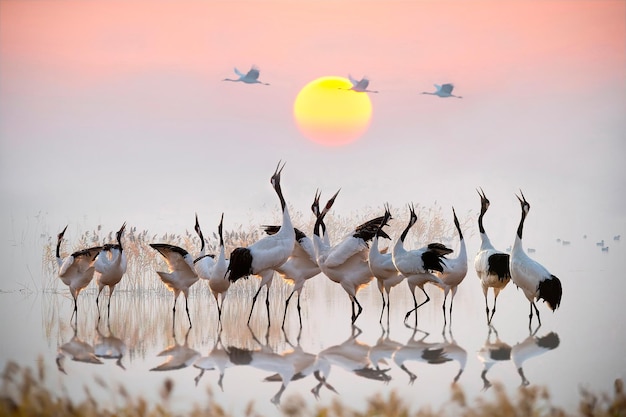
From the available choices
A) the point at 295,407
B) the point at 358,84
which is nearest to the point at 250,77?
the point at 358,84

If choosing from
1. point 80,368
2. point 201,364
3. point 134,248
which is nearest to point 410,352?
point 201,364

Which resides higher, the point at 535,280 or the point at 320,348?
the point at 535,280

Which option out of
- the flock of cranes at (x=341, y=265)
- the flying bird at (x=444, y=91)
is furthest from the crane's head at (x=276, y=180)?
the flying bird at (x=444, y=91)

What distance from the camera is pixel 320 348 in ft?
33.0

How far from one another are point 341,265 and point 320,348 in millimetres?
2563

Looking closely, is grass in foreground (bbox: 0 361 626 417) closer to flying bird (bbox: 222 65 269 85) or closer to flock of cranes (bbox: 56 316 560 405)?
flock of cranes (bbox: 56 316 560 405)

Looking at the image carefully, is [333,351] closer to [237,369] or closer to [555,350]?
[237,369]

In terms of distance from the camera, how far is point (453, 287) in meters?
12.4

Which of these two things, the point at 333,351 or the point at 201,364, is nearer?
the point at 201,364

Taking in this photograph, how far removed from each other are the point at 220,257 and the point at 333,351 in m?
2.99

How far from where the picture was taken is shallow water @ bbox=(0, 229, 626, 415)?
25.9 ft

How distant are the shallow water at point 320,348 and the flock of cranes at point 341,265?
0.56m

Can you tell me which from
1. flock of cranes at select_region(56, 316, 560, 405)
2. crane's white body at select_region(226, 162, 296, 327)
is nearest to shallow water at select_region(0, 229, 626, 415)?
flock of cranes at select_region(56, 316, 560, 405)

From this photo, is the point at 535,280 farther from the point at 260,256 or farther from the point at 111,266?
the point at 111,266
